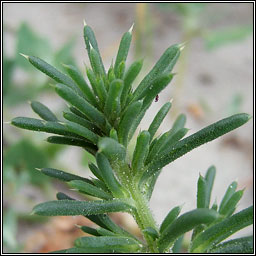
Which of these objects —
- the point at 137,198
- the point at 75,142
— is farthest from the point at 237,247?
the point at 75,142

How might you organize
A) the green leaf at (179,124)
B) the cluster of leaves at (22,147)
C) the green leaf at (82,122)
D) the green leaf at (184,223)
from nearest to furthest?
1. the green leaf at (184,223)
2. the green leaf at (82,122)
3. the green leaf at (179,124)
4. the cluster of leaves at (22,147)

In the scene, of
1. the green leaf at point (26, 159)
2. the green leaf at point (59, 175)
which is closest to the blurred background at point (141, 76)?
Result: the green leaf at point (26, 159)

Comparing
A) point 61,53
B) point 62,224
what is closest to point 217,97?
point 61,53

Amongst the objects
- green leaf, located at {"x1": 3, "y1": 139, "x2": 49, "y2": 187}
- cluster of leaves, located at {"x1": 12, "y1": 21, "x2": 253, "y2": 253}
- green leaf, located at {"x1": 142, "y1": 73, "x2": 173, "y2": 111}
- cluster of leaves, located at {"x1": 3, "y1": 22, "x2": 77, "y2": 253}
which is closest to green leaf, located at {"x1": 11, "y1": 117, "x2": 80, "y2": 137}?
cluster of leaves, located at {"x1": 12, "y1": 21, "x2": 253, "y2": 253}

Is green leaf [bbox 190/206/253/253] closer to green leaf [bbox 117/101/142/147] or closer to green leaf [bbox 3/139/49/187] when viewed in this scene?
green leaf [bbox 117/101/142/147]

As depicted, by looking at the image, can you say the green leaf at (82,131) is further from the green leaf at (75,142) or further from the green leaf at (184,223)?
the green leaf at (184,223)
